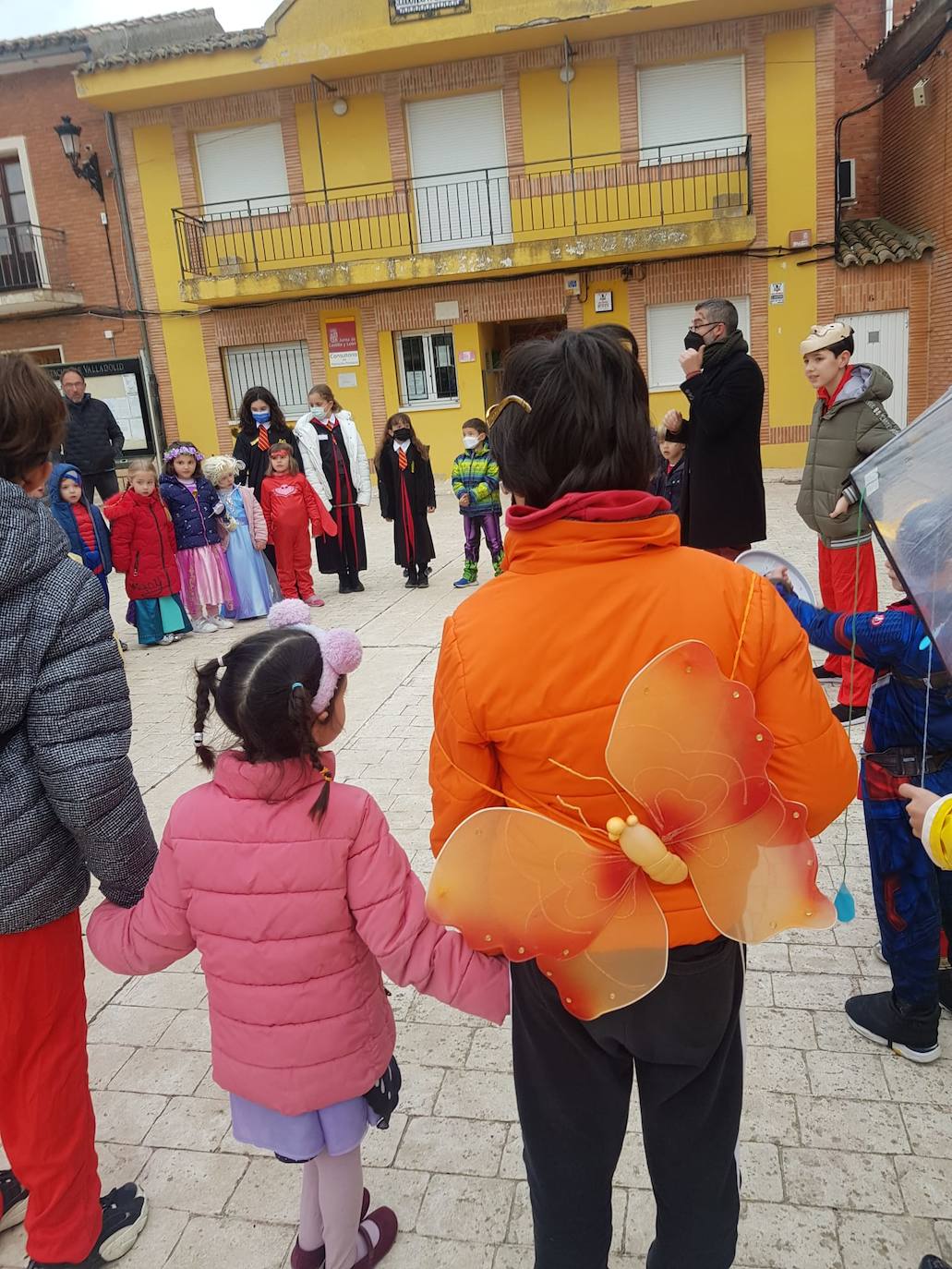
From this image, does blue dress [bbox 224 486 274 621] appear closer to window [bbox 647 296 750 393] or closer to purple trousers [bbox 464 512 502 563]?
purple trousers [bbox 464 512 502 563]

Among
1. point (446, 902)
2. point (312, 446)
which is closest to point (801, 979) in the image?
point (446, 902)

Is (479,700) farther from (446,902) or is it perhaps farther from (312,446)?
(312,446)

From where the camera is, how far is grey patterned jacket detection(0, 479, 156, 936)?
1.71 m

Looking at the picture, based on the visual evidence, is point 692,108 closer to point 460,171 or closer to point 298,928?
point 460,171

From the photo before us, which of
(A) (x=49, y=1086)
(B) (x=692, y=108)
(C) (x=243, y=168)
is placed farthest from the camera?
(C) (x=243, y=168)

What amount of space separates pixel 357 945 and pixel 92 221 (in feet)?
63.8

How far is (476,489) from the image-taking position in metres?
8.62

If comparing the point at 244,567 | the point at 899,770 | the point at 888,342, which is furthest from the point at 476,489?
the point at 888,342

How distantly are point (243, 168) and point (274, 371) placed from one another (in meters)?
3.66

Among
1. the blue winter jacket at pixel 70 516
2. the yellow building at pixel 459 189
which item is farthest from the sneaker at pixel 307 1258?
the yellow building at pixel 459 189

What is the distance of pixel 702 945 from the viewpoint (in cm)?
148

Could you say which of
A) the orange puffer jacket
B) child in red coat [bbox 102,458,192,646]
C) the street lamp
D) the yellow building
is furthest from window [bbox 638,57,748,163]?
the orange puffer jacket

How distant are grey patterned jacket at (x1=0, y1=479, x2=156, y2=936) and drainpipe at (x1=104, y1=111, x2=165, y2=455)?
17240 mm

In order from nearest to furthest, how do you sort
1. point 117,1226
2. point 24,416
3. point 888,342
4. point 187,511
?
point 24,416 → point 117,1226 → point 187,511 → point 888,342
